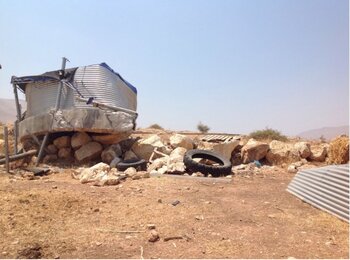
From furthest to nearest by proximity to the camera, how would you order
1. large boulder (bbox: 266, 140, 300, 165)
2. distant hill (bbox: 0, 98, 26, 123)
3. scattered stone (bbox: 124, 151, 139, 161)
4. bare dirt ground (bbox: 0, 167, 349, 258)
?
1. distant hill (bbox: 0, 98, 26, 123)
2. scattered stone (bbox: 124, 151, 139, 161)
3. large boulder (bbox: 266, 140, 300, 165)
4. bare dirt ground (bbox: 0, 167, 349, 258)

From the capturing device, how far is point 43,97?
14.1 m

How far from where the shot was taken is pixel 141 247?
4.05 m

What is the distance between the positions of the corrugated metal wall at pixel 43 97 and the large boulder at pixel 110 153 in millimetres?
2248

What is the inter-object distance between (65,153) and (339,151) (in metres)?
9.69

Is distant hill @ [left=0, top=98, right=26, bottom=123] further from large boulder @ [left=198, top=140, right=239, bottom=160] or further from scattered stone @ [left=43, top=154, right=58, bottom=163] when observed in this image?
large boulder @ [left=198, top=140, right=239, bottom=160]

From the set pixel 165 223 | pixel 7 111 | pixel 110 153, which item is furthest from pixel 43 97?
pixel 7 111

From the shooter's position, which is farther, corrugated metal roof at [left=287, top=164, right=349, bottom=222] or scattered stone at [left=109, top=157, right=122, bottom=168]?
scattered stone at [left=109, top=157, right=122, bottom=168]

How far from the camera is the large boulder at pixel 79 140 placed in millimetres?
13203

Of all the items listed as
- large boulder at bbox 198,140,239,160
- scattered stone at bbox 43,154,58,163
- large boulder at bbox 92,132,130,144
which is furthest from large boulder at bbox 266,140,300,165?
scattered stone at bbox 43,154,58,163

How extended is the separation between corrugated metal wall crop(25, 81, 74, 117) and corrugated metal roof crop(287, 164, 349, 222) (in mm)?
9629

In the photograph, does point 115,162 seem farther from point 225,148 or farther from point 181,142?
point 225,148

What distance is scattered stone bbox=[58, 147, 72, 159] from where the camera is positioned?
1338cm

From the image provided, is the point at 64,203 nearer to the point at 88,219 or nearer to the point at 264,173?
the point at 88,219

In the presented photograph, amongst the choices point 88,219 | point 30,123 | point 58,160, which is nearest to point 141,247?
point 88,219
